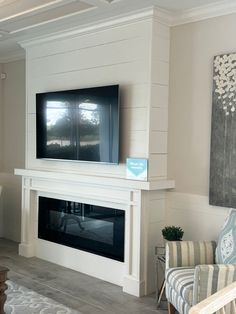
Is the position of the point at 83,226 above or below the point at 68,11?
below

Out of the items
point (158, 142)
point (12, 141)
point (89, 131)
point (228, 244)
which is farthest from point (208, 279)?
point (12, 141)

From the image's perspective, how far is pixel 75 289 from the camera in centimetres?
383

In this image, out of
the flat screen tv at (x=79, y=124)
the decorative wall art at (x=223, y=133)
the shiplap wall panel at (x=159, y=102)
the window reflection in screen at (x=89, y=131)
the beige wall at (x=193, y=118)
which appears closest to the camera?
the decorative wall art at (x=223, y=133)

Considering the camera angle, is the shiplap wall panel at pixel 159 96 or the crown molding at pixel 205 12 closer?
the crown molding at pixel 205 12

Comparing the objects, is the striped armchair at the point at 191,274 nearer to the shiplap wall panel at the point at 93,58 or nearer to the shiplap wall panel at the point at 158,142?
the shiplap wall panel at the point at 158,142

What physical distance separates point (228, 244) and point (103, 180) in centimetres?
142

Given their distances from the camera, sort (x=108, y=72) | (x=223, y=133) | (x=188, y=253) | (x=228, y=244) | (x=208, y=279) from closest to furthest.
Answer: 1. (x=208, y=279)
2. (x=228, y=244)
3. (x=188, y=253)
4. (x=223, y=133)
5. (x=108, y=72)

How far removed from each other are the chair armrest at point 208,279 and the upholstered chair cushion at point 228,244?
306mm

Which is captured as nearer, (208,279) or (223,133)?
(208,279)

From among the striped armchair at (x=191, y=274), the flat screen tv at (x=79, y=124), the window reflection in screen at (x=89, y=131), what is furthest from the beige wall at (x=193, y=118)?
the window reflection in screen at (x=89, y=131)

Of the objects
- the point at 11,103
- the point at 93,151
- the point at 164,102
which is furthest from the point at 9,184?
the point at 164,102

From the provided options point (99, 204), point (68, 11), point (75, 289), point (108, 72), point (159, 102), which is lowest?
point (75, 289)

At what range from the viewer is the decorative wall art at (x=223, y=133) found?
340cm

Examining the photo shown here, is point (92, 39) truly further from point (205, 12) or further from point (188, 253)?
point (188, 253)
